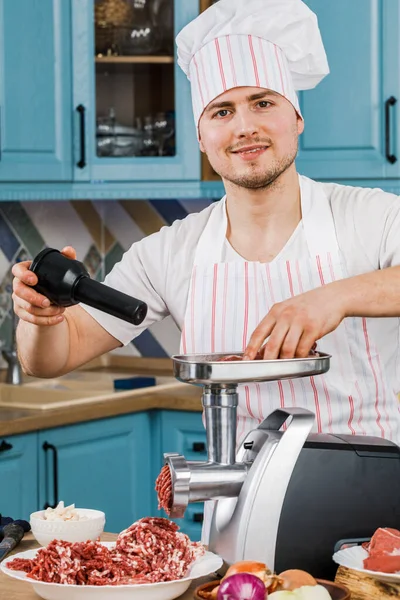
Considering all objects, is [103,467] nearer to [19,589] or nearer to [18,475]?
[18,475]


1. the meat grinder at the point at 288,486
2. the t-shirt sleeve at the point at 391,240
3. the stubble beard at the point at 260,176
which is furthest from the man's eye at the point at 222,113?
the meat grinder at the point at 288,486

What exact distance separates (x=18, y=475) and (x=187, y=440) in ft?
1.88

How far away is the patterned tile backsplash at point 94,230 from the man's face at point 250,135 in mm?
1881

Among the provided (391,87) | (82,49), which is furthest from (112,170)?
(391,87)

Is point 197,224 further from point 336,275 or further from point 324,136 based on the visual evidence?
point 324,136

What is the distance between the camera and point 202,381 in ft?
4.59

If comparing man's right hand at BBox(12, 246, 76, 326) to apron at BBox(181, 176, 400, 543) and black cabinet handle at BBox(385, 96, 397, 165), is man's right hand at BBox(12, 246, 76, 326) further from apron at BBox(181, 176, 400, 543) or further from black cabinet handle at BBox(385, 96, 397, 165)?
black cabinet handle at BBox(385, 96, 397, 165)

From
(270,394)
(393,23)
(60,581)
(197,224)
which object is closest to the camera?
(60,581)

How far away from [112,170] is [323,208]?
1653 millimetres

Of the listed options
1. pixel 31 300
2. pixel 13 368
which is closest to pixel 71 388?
pixel 13 368

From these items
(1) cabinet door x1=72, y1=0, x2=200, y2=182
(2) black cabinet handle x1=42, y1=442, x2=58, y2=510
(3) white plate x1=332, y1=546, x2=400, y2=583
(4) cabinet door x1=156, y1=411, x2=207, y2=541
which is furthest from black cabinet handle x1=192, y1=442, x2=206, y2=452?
(3) white plate x1=332, y1=546, x2=400, y2=583

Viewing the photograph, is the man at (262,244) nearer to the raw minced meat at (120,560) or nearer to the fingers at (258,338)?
the fingers at (258,338)

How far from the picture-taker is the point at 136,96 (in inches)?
141

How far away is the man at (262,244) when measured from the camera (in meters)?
1.86
